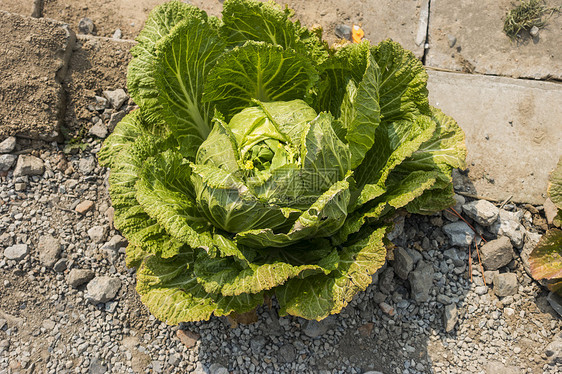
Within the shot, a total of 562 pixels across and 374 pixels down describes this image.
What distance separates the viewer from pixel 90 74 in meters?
4.80

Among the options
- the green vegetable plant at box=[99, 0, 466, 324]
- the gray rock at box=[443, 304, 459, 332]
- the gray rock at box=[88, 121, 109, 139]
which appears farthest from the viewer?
the gray rock at box=[88, 121, 109, 139]

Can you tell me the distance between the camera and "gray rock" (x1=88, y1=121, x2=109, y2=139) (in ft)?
15.2

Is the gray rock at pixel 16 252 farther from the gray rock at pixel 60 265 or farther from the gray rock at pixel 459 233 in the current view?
the gray rock at pixel 459 233

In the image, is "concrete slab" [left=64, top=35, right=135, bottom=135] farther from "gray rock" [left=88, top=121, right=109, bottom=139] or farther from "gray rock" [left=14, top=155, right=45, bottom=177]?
"gray rock" [left=14, top=155, right=45, bottom=177]

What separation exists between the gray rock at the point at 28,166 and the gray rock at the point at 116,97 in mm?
871

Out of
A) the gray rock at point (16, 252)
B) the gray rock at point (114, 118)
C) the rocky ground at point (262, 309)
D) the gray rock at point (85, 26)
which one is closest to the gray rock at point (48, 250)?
the rocky ground at point (262, 309)

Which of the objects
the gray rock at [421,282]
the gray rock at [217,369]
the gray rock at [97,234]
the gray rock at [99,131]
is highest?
the gray rock at [99,131]

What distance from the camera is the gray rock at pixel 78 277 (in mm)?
4148

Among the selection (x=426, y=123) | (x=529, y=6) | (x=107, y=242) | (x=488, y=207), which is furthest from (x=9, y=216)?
(x=529, y=6)

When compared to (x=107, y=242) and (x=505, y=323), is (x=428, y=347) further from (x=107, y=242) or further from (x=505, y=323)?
(x=107, y=242)

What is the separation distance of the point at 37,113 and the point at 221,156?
2.24 m

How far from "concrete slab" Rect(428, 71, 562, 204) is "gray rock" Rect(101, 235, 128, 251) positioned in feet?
10.9

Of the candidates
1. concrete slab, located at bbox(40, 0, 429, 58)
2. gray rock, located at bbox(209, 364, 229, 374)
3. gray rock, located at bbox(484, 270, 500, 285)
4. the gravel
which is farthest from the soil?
gray rock, located at bbox(209, 364, 229, 374)

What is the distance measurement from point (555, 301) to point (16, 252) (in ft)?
15.5
